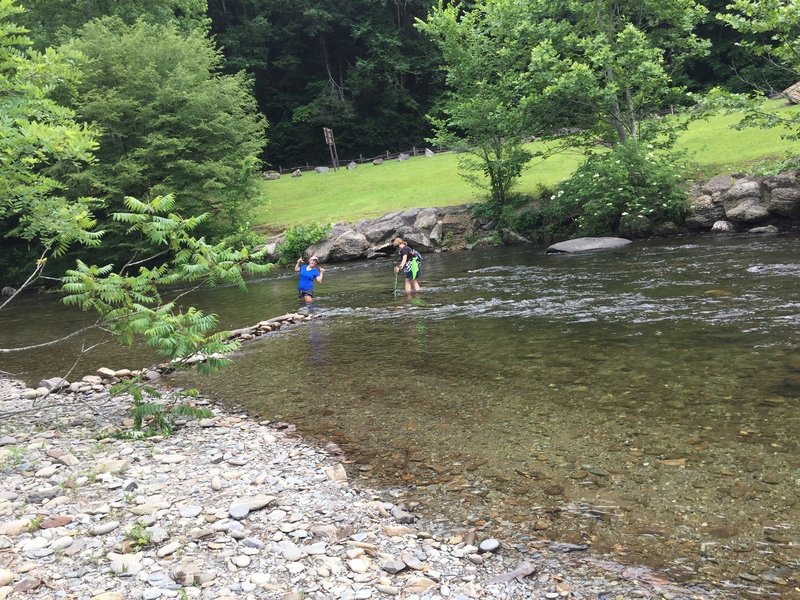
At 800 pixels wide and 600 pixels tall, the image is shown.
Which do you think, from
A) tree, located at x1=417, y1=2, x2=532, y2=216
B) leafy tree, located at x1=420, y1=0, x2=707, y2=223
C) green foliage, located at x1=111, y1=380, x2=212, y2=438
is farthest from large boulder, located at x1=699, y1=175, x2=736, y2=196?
green foliage, located at x1=111, y1=380, x2=212, y2=438

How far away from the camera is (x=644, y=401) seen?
7.59 meters

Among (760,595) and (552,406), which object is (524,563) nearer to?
(760,595)

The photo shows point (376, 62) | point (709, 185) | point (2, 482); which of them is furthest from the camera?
point (376, 62)

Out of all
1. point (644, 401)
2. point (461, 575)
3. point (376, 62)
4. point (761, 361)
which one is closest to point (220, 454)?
point (461, 575)

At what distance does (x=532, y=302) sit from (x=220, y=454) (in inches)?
390

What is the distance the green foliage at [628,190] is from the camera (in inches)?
957

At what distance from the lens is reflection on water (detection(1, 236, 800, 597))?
4.94 metres

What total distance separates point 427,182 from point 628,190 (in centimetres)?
1923

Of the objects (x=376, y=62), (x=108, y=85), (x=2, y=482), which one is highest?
(x=376, y=62)

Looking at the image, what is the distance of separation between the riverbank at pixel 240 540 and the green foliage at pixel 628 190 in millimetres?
21406

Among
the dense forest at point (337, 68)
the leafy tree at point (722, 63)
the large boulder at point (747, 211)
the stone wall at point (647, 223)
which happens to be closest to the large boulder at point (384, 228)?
the stone wall at point (647, 223)

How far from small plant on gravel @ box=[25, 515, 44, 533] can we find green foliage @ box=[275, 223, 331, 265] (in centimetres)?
2725

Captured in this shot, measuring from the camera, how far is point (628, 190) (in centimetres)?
2481

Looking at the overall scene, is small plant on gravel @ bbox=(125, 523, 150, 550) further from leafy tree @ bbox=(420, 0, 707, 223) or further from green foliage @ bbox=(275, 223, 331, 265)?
green foliage @ bbox=(275, 223, 331, 265)
